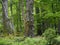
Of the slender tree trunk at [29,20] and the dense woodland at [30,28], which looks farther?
the slender tree trunk at [29,20]

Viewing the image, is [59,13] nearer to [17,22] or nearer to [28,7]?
[28,7]

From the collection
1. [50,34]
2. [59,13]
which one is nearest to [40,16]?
[59,13]

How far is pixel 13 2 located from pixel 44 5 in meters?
10.8

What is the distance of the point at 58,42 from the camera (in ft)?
28.3

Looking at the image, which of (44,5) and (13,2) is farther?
(13,2)

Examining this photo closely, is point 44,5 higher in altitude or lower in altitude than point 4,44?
higher

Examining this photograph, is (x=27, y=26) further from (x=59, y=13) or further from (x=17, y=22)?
(x=17, y=22)

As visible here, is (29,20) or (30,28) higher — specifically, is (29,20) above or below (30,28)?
above

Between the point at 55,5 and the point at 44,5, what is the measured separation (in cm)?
106

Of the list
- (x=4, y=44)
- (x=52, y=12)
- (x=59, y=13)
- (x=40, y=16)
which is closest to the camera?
(x=4, y=44)

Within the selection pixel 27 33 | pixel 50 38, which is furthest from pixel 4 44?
pixel 27 33

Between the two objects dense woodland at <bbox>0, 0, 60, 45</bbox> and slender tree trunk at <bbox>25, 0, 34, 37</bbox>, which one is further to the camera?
slender tree trunk at <bbox>25, 0, 34, 37</bbox>

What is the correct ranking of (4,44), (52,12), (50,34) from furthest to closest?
(52,12) < (50,34) < (4,44)

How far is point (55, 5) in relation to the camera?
66.4 ft
